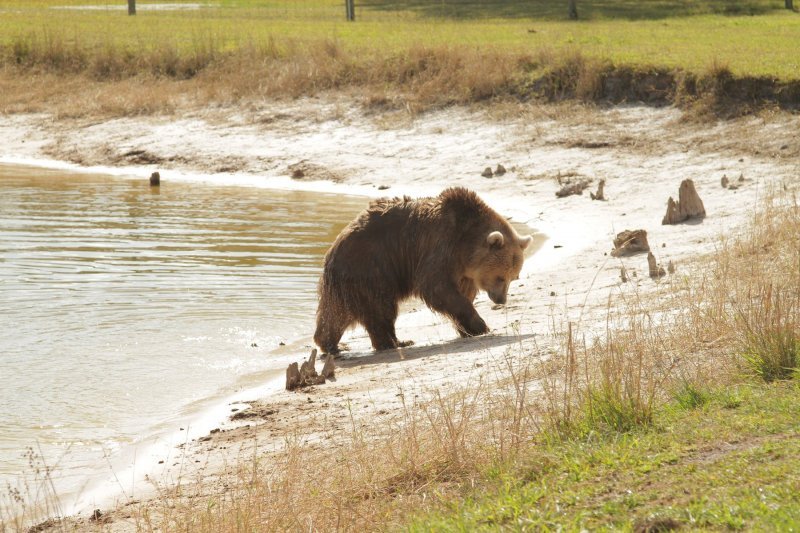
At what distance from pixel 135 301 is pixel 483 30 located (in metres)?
20.9

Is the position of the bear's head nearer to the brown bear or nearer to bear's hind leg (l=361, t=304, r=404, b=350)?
the brown bear

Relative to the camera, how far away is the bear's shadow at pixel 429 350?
9484mm

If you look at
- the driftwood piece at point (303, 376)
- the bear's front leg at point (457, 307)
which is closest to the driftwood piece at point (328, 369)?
the driftwood piece at point (303, 376)

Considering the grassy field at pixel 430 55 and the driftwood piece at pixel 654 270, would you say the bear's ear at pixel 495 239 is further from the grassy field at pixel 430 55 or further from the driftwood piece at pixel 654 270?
the grassy field at pixel 430 55

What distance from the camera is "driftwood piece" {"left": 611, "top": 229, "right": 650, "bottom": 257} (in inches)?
501

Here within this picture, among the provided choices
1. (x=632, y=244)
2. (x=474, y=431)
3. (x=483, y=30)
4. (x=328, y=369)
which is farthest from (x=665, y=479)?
(x=483, y=30)

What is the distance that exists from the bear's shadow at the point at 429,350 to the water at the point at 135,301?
82cm

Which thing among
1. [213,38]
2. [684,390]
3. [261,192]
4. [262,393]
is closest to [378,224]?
[262,393]

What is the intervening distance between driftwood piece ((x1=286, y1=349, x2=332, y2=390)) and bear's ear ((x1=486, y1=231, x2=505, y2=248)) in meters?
2.32

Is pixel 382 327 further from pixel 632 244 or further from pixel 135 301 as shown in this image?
pixel 632 244

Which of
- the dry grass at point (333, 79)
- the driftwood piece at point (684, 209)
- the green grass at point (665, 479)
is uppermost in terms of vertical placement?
the dry grass at point (333, 79)

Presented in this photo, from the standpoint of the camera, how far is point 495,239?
1058 centimetres

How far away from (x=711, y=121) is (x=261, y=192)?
8095mm

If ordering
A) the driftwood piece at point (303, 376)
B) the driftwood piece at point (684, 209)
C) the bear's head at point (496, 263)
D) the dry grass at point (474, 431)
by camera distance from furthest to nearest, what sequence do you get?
the driftwood piece at point (684, 209) < the bear's head at point (496, 263) < the driftwood piece at point (303, 376) < the dry grass at point (474, 431)
